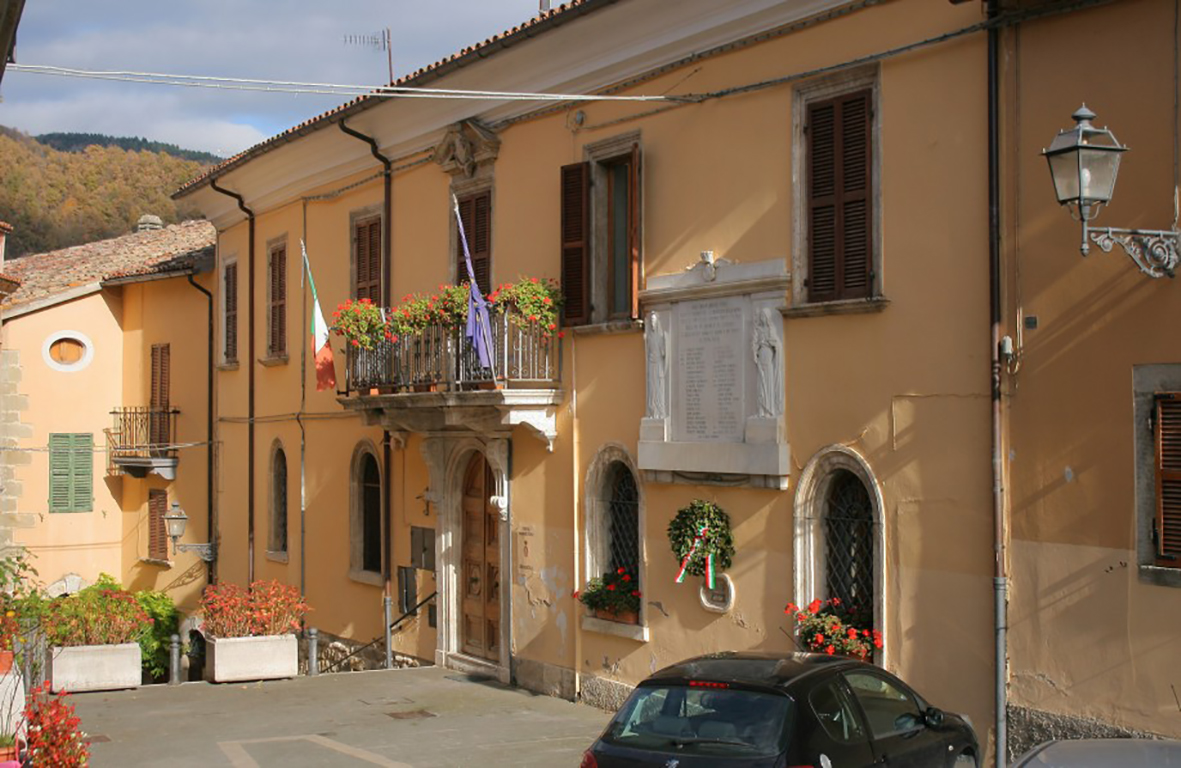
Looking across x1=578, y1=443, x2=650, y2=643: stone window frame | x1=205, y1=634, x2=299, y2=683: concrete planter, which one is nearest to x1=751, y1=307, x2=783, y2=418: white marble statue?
x1=578, y1=443, x2=650, y2=643: stone window frame

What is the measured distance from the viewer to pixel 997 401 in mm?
10258

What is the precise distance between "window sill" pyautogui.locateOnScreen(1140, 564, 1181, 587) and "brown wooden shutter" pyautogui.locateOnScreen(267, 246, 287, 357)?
1550cm

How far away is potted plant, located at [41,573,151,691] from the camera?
16125 millimetres

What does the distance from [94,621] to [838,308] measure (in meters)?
10.1

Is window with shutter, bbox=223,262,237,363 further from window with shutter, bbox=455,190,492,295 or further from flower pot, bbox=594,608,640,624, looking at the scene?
flower pot, bbox=594,608,640,624

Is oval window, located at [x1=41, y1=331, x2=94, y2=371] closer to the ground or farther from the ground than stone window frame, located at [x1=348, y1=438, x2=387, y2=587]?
farther from the ground

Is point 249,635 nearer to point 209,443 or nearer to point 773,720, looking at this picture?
point 209,443

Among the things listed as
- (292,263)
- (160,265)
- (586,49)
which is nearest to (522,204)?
(586,49)

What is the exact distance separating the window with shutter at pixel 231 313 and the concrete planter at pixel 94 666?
879 centimetres

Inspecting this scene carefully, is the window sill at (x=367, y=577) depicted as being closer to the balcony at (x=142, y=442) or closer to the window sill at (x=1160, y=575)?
the balcony at (x=142, y=442)

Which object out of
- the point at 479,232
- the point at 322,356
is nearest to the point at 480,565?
the point at 322,356

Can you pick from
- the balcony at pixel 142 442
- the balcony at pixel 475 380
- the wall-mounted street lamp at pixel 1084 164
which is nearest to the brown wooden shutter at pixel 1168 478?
the wall-mounted street lamp at pixel 1084 164

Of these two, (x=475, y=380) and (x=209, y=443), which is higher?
(x=475, y=380)

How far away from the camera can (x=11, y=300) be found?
89.0 ft
